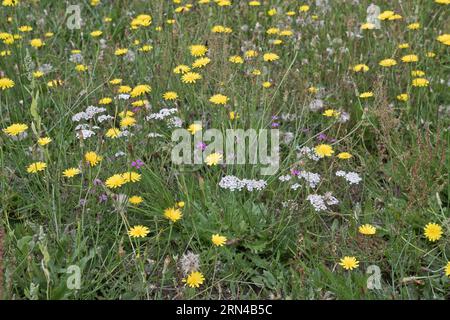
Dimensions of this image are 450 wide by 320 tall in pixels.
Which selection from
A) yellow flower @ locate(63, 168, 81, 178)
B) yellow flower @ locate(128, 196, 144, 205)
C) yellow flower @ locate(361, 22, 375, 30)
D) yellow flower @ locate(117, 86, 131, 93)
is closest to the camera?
yellow flower @ locate(128, 196, 144, 205)

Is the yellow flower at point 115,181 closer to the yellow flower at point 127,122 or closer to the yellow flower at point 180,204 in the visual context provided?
the yellow flower at point 180,204

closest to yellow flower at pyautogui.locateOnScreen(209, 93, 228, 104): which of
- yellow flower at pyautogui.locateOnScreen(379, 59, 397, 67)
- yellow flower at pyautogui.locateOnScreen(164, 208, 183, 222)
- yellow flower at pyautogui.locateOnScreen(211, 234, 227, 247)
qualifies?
yellow flower at pyautogui.locateOnScreen(164, 208, 183, 222)

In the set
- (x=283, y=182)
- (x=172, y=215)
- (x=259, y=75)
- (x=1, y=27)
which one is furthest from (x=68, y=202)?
(x=1, y=27)

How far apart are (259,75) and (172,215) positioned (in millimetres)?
1001

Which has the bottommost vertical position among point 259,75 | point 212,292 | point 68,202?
point 212,292

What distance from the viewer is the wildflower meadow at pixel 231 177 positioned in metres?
2.31

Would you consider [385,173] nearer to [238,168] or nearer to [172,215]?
[238,168]

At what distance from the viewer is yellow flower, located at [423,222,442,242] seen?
235cm

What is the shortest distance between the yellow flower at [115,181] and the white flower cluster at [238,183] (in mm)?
395

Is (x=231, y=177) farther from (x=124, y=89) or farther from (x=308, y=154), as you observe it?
(x=124, y=89)

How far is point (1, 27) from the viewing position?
394cm

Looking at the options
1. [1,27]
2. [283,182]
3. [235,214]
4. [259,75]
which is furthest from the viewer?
[1,27]

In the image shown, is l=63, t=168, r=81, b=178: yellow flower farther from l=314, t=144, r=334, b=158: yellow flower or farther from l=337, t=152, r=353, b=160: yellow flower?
l=337, t=152, r=353, b=160: yellow flower

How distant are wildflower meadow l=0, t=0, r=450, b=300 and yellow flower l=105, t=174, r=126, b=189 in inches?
0.4
